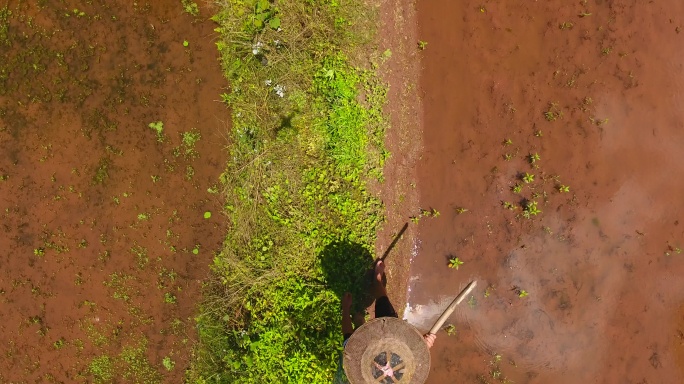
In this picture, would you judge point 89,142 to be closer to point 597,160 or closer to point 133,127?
point 133,127

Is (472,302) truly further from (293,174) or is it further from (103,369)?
(103,369)

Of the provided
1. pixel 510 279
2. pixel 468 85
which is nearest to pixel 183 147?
pixel 468 85

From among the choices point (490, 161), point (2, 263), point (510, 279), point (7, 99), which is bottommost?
point (2, 263)

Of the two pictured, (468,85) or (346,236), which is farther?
(468,85)

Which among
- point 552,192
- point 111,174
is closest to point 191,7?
point 111,174

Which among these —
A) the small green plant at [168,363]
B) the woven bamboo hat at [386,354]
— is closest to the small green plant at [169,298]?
the small green plant at [168,363]
